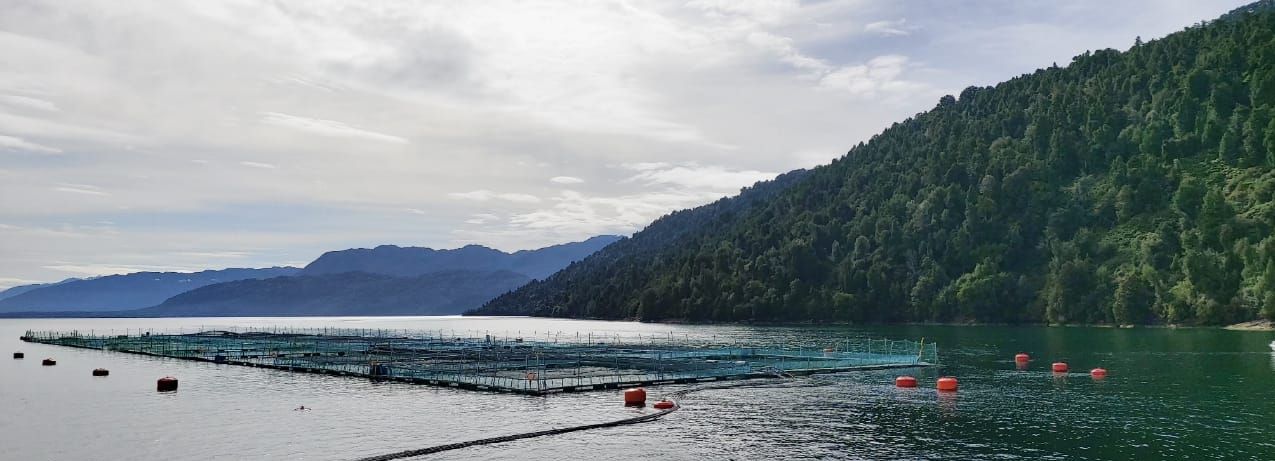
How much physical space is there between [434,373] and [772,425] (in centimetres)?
5019

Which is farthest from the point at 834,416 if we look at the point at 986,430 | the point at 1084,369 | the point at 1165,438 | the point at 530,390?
the point at 1084,369

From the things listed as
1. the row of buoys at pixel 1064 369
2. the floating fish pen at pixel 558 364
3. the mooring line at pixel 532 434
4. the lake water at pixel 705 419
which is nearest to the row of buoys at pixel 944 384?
the lake water at pixel 705 419

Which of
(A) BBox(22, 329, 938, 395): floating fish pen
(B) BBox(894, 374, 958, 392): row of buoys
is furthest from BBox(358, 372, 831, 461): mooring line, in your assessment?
(B) BBox(894, 374, 958, 392): row of buoys

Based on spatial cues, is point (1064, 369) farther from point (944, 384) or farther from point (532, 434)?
point (532, 434)

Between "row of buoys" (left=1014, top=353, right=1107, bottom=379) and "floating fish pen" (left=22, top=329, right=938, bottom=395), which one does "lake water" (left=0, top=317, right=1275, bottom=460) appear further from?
"floating fish pen" (left=22, top=329, right=938, bottom=395)

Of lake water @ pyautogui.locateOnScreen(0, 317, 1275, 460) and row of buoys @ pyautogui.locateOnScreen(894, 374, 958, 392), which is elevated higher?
row of buoys @ pyautogui.locateOnScreen(894, 374, 958, 392)

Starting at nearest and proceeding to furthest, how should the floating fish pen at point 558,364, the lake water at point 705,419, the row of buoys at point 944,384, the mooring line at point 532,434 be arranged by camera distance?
the mooring line at point 532,434, the lake water at point 705,419, the row of buoys at point 944,384, the floating fish pen at point 558,364

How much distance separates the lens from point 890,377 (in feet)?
368

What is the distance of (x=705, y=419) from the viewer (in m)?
75.2

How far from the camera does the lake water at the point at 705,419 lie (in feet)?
203

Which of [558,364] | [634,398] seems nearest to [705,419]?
[634,398]

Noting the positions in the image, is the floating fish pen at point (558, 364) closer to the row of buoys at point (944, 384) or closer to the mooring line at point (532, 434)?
the mooring line at point (532, 434)

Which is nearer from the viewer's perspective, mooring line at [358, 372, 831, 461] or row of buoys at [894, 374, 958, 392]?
mooring line at [358, 372, 831, 461]

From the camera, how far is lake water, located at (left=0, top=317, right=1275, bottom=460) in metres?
61.9
